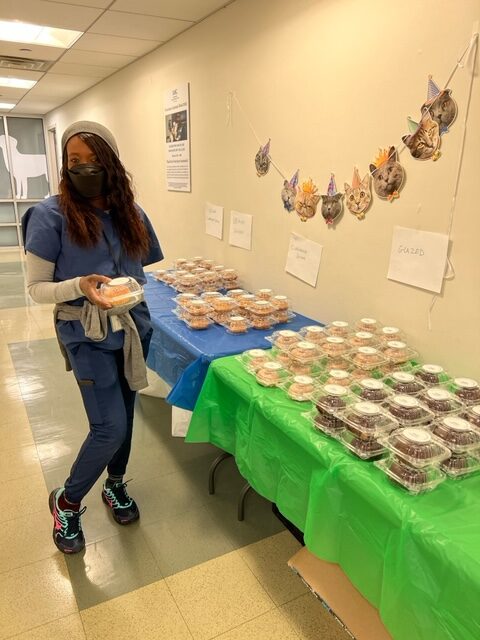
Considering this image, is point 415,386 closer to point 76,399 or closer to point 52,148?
point 76,399

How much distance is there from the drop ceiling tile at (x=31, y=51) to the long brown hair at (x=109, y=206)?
2863mm

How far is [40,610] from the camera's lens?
1545mm

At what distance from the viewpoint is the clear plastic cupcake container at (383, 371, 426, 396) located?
1.43 m

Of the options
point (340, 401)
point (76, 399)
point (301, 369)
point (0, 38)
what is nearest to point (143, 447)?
point (76, 399)

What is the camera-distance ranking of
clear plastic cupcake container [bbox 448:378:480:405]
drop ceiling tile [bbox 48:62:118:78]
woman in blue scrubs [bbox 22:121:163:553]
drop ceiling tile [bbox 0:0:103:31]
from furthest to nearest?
1. drop ceiling tile [bbox 48:62:118:78]
2. drop ceiling tile [bbox 0:0:103:31]
3. woman in blue scrubs [bbox 22:121:163:553]
4. clear plastic cupcake container [bbox 448:378:480:405]

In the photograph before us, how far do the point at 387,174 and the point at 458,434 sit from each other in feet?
3.45

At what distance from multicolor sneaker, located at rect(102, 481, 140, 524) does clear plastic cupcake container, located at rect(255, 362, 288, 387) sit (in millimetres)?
866

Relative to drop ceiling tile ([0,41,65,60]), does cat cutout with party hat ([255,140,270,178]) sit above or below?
below

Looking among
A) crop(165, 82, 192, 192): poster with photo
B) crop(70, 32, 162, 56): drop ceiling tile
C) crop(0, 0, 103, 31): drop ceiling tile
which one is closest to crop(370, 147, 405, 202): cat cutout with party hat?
crop(165, 82, 192, 192): poster with photo

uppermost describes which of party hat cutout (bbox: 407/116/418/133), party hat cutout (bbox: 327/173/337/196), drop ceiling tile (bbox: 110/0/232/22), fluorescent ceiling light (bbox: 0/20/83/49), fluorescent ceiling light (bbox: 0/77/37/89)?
fluorescent ceiling light (bbox: 0/77/37/89)

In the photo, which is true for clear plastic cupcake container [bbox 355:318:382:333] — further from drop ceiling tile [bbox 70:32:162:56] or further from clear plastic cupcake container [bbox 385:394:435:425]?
drop ceiling tile [bbox 70:32:162:56]

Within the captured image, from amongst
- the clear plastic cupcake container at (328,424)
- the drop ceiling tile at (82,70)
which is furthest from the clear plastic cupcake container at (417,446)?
the drop ceiling tile at (82,70)

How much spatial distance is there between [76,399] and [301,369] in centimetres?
192

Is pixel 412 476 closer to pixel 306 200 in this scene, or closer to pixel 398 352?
pixel 398 352
